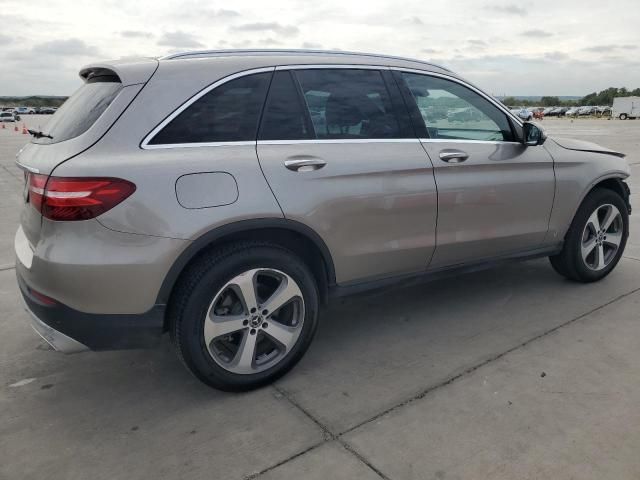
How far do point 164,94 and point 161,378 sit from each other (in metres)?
A: 1.55

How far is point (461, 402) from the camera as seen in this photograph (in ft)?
9.12

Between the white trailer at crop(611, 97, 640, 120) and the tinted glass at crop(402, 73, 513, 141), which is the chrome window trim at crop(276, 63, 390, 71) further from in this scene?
the white trailer at crop(611, 97, 640, 120)

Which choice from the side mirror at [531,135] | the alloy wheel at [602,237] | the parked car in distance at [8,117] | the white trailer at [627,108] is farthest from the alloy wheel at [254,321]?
the parked car in distance at [8,117]

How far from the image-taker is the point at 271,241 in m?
2.94

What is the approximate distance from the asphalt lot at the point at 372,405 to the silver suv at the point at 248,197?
33cm

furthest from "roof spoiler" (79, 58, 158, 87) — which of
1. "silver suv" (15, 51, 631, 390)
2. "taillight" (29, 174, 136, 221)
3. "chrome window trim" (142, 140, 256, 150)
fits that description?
"taillight" (29, 174, 136, 221)

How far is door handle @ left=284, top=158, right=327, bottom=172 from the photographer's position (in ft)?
9.39

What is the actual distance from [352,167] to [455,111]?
105 cm

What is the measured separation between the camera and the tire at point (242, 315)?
2.67 m

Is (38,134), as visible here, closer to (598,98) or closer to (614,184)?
(614,184)

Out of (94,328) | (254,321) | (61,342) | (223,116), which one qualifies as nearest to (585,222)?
(254,321)

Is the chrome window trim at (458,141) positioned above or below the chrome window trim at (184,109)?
below

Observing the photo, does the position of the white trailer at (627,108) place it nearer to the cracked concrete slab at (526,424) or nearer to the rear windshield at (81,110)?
the cracked concrete slab at (526,424)

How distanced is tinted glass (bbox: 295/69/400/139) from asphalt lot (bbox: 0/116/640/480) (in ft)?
4.37
